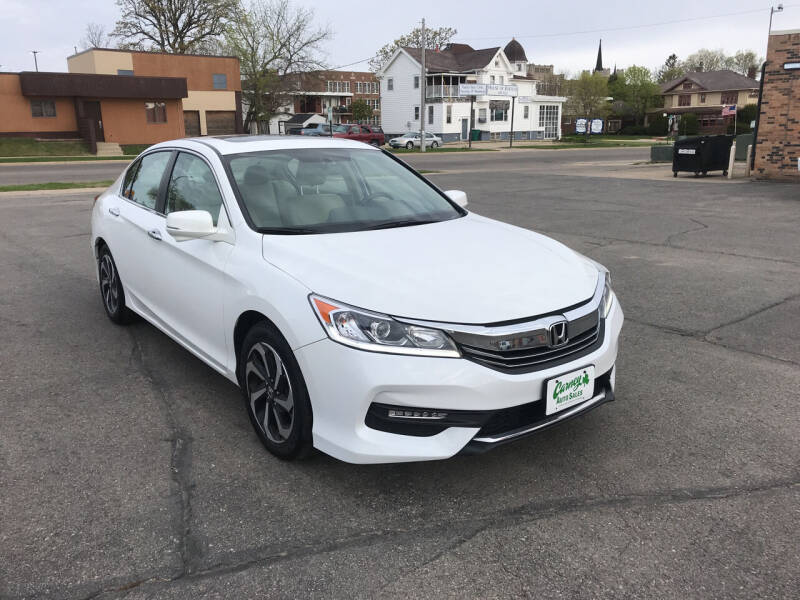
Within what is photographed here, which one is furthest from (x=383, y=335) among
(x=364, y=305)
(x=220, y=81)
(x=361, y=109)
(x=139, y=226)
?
(x=361, y=109)

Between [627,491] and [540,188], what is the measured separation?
15.9m

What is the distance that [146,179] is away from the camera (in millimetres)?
5262

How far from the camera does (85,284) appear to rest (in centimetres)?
750

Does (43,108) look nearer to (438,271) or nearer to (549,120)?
(438,271)

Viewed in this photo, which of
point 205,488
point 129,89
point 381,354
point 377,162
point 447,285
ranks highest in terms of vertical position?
point 129,89

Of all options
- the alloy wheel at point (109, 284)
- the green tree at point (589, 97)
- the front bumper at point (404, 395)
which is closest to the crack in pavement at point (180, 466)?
the front bumper at point (404, 395)

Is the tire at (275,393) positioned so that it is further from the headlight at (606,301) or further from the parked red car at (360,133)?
the parked red car at (360,133)

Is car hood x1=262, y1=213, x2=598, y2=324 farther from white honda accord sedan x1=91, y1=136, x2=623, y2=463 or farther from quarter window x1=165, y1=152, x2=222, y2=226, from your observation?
quarter window x1=165, y1=152, x2=222, y2=226

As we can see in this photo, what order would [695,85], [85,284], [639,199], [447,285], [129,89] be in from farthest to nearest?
1. [695,85]
2. [129,89]
3. [639,199]
4. [85,284]
5. [447,285]

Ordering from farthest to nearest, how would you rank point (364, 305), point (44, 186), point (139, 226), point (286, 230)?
point (44, 186) → point (139, 226) → point (286, 230) → point (364, 305)

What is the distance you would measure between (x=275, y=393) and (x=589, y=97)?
279 ft

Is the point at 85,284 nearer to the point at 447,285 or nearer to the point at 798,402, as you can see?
the point at 447,285

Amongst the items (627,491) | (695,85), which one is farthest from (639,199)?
(695,85)

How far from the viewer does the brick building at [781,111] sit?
18.5 metres
